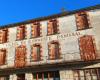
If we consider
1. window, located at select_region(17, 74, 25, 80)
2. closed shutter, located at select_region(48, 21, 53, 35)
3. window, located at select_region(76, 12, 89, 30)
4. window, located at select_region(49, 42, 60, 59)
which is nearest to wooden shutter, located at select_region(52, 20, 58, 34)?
closed shutter, located at select_region(48, 21, 53, 35)

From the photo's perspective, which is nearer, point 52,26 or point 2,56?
point 52,26

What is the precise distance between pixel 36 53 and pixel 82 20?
7405 millimetres

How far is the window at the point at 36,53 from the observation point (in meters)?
29.2

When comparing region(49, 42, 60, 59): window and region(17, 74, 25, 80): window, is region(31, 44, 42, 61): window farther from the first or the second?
region(17, 74, 25, 80): window

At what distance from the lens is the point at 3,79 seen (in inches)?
1179

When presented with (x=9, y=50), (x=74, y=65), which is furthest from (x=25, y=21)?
(x=74, y=65)

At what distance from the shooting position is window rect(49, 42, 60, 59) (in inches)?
1114

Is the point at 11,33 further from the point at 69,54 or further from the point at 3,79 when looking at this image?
the point at 69,54

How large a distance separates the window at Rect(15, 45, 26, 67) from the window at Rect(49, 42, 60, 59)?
12.4ft

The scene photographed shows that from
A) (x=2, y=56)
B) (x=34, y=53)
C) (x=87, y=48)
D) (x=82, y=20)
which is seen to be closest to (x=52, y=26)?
(x=82, y=20)

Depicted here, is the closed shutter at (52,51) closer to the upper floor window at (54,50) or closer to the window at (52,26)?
the upper floor window at (54,50)

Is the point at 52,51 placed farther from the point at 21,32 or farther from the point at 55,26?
the point at 21,32

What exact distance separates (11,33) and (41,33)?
4.89m

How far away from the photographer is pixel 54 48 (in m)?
28.9
